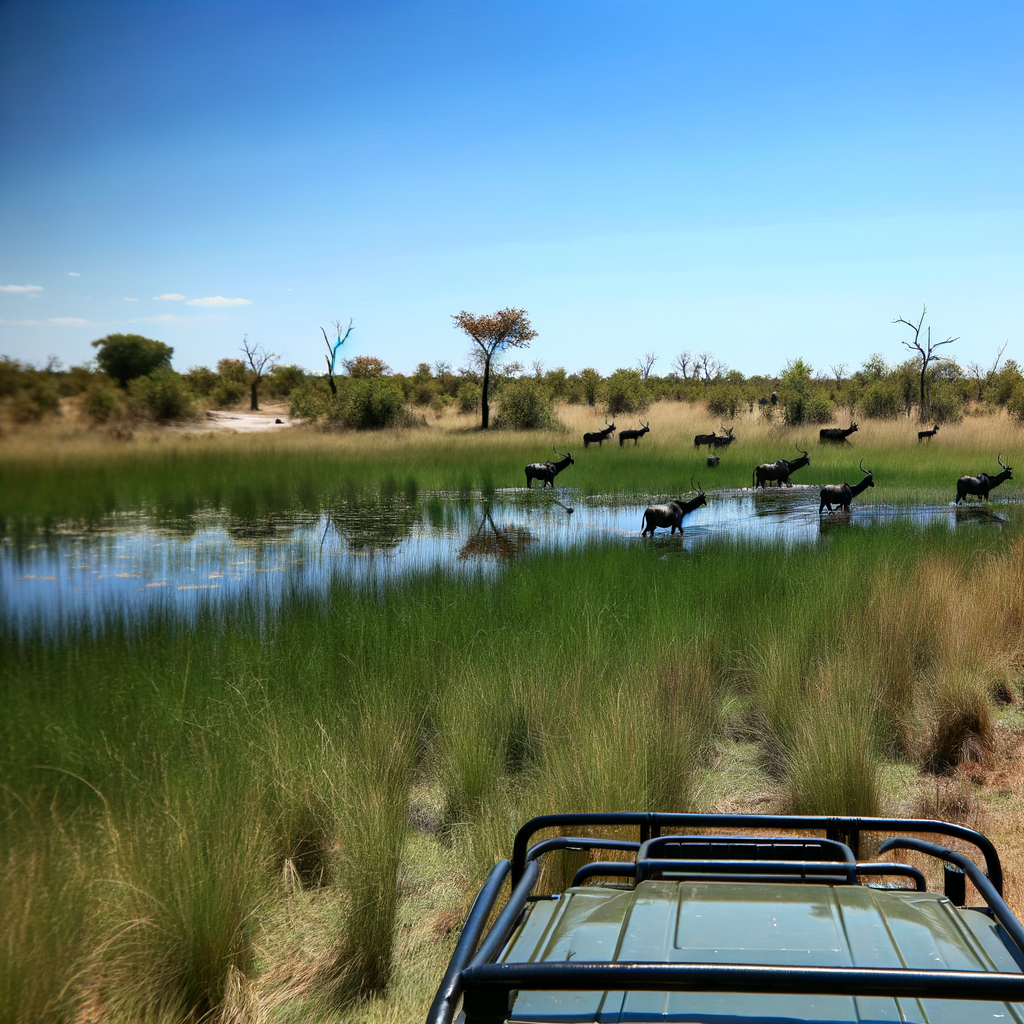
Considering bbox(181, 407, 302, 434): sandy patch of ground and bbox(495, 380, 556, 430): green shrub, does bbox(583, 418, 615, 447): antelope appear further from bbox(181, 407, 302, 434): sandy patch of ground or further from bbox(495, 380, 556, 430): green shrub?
bbox(181, 407, 302, 434): sandy patch of ground

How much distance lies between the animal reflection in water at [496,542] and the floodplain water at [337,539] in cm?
2

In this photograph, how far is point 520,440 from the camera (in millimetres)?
30281

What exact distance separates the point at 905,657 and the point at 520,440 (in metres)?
24.4

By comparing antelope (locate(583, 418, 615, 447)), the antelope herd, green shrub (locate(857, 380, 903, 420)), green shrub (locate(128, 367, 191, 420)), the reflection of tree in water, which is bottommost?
the reflection of tree in water

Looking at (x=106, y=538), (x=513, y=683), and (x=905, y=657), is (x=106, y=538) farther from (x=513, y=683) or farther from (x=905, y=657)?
(x=905, y=657)

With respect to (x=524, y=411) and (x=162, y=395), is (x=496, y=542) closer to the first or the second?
(x=162, y=395)

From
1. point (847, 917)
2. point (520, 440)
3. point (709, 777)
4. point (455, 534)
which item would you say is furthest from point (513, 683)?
point (520, 440)

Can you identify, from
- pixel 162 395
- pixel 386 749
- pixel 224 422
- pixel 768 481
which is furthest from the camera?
pixel 768 481

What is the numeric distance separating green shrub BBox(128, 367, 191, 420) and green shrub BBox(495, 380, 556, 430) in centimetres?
3087

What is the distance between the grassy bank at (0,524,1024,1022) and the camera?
9.77 feet

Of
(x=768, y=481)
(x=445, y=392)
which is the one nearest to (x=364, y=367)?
(x=445, y=392)

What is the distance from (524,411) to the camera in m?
35.4

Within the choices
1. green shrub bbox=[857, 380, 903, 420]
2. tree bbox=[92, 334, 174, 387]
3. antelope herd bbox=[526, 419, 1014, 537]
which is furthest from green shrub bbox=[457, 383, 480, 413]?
tree bbox=[92, 334, 174, 387]

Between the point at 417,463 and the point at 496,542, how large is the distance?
11719 millimetres
